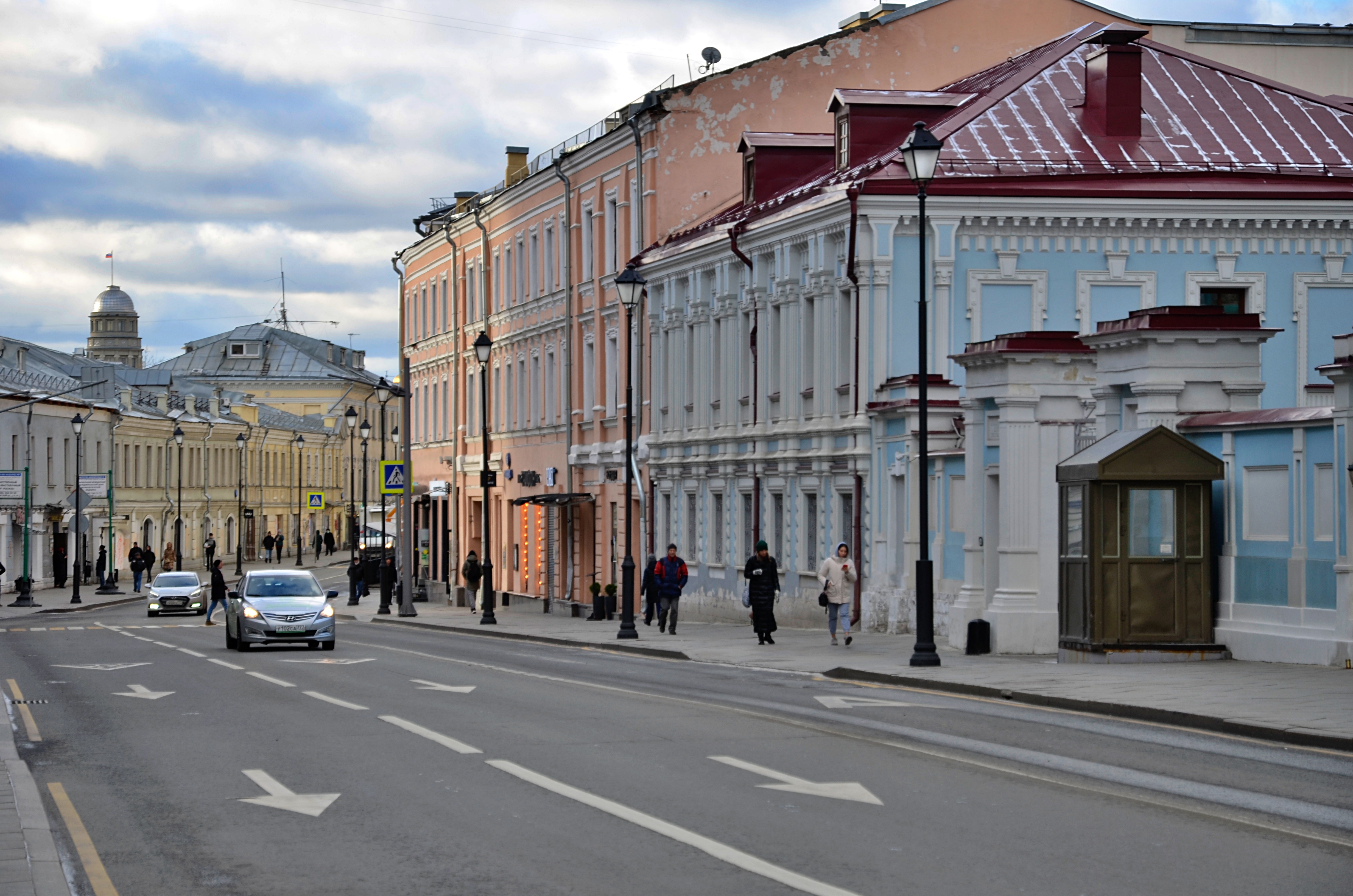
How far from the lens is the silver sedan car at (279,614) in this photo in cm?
3112

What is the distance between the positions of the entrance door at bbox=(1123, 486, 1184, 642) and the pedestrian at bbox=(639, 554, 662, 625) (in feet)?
54.2

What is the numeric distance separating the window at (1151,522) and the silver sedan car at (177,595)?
37.8 metres

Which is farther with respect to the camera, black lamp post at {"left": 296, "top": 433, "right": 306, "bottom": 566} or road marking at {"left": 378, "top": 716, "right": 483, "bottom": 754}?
black lamp post at {"left": 296, "top": 433, "right": 306, "bottom": 566}

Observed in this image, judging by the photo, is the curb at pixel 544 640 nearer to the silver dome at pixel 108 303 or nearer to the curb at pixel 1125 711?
the curb at pixel 1125 711

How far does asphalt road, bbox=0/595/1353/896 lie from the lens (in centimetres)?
942

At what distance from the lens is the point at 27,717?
1897 cm

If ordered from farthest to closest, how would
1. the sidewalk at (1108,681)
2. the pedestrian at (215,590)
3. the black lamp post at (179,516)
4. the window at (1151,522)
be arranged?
the black lamp post at (179,516)
the pedestrian at (215,590)
the window at (1151,522)
the sidewalk at (1108,681)

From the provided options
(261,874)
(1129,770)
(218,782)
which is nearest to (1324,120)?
(1129,770)

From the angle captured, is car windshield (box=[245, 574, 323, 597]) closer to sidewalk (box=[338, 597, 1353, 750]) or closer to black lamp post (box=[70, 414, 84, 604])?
sidewalk (box=[338, 597, 1353, 750])

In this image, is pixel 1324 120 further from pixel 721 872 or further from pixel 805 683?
pixel 721 872

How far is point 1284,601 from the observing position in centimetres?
2138

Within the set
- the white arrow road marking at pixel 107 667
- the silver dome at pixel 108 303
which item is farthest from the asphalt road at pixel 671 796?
the silver dome at pixel 108 303

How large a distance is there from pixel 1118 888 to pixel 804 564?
28.0 m

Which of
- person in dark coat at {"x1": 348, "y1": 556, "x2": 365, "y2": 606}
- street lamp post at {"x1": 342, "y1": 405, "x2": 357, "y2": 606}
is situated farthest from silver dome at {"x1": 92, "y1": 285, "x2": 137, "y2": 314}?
person in dark coat at {"x1": 348, "y1": 556, "x2": 365, "y2": 606}
